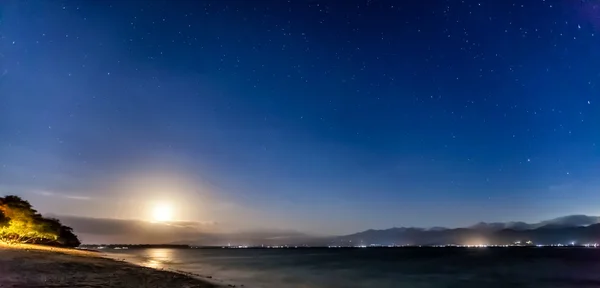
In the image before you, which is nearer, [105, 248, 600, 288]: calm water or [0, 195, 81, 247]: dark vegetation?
[105, 248, 600, 288]: calm water

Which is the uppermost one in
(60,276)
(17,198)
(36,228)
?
(17,198)

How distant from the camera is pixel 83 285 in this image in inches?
789

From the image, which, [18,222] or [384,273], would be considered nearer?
[18,222]

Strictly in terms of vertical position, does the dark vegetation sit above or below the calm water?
above

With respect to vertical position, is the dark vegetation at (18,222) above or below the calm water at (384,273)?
above

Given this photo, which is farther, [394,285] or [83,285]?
[394,285]

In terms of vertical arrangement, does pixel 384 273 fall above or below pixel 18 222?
below

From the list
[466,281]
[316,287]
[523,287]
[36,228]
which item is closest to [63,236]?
[36,228]

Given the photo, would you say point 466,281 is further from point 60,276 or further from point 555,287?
point 60,276

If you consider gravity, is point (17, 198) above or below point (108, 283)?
above

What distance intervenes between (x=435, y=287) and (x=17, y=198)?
53804mm

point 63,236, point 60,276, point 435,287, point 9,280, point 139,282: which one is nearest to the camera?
point 9,280

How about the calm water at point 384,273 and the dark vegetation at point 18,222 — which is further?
the dark vegetation at point 18,222

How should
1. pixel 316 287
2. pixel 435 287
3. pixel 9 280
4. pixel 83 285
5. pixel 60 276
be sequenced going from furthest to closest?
pixel 435 287 → pixel 316 287 → pixel 60 276 → pixel 83 285 → pixel 9 280
